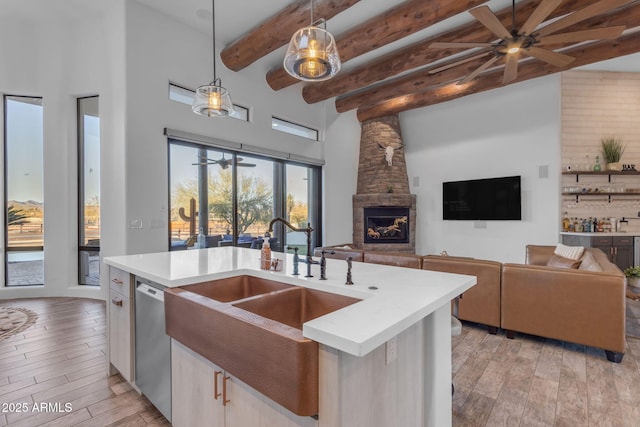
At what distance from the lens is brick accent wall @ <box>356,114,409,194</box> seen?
22.3 feet

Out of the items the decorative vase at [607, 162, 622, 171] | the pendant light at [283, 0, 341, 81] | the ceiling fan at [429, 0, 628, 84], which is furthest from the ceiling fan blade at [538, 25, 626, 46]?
the decorative vase at [607, 162, 622, 171]

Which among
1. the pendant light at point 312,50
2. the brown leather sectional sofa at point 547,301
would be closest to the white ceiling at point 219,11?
the pendant light at point 312,50

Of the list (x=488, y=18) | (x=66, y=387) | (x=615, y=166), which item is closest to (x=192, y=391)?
(x=66, y=387)

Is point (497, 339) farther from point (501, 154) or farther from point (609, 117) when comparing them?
point (609, 117)

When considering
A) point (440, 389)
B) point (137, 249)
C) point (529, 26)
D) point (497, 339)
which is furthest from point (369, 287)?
point (137, 249)

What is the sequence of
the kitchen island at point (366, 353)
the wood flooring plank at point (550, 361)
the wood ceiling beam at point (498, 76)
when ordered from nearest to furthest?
1. the kitchen island at point (366, 353)
2. the wood flooring plank at point (550, 361)
3. the wood ceiling beam at point (498, 76)

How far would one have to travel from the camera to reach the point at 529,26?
2885 mm

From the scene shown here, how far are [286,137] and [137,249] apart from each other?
3.28m

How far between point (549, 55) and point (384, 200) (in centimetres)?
377

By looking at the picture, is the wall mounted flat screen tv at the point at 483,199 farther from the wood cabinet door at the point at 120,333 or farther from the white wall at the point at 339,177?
the wood cabinet door at the point at 120,333

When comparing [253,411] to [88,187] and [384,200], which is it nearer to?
[88,187]

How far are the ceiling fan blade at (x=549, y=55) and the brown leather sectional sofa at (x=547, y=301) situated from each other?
88.8 inches

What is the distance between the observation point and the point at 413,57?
467 centimetres

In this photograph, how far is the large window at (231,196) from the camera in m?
4.50
